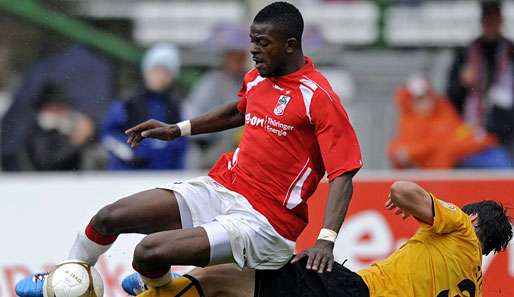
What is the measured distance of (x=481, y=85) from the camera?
9320 mm

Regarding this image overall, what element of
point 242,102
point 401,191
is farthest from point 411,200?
point 242,102

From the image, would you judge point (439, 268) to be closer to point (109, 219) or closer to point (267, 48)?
point (267, 48)

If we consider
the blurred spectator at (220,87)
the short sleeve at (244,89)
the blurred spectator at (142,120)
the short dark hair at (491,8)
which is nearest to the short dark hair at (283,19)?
the short sleeve at (244,89)

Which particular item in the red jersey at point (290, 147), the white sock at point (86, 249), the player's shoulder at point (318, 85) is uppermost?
the player's shoulder at point (318, 85)

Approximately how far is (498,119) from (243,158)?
3.95 m

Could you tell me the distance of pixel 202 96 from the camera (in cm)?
927

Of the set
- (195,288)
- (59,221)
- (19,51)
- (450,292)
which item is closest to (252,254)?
(195,288)

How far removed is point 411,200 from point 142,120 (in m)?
3.57

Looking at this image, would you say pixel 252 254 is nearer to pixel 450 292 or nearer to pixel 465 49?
pixel 450 292

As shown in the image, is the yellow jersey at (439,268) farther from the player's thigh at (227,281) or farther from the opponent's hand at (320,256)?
the opponent's hand at (320,256)

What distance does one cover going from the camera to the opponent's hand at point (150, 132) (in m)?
6.13

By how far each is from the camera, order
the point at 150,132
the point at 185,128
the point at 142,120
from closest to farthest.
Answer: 1. the point at 150,132
2. the point at 185,128
3. the point at 142,120

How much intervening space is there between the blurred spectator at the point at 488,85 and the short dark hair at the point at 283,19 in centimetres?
389

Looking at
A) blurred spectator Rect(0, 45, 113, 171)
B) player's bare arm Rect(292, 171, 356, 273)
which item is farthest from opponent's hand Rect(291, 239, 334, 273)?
blurred spectator Rect(0, 45, 113, 171)
